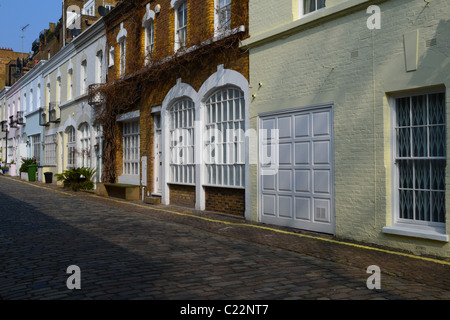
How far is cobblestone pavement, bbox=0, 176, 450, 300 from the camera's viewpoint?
539 centimetres

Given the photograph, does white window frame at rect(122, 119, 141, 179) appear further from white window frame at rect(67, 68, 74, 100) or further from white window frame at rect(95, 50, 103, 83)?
white window frame at rect(67, 68, 74, 100)

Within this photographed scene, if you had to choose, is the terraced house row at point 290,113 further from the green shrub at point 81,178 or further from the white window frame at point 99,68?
the green shrub at point 81,178

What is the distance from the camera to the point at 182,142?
14.6 meters

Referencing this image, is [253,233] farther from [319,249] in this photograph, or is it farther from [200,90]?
[200,90]

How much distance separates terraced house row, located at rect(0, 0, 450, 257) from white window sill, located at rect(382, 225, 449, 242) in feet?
0.11

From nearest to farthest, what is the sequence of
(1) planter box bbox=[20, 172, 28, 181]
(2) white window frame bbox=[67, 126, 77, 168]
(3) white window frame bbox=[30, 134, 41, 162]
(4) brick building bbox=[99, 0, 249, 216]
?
(4) brick building bbox=[99, 0, 249, 216]
(2) white window frame bbox=[67, 126, 77, 168]
(1) planter box bbox=[20, 172, 28, 181]
(3) white window frame bbox=[30, 134, 41, 162]

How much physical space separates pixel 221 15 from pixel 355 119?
5810 millimetres

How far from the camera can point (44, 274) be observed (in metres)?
6.21

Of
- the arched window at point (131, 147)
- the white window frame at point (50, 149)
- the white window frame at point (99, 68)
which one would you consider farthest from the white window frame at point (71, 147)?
the arched window at point (131, 147)

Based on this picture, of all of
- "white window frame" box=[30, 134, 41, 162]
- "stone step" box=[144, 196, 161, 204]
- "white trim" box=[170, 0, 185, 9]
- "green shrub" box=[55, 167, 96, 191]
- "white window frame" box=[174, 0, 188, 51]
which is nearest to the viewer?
"white window frame" box=[174, 0, 188, 51]

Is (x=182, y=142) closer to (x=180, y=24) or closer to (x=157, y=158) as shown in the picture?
(x=157, y=158)

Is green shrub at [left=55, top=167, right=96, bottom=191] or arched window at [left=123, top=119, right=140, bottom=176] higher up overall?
arched window at [left=123, top=119, right=140, bottom=176]

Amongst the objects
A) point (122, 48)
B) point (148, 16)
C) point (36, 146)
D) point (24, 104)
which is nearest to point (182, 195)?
point (148, 16)

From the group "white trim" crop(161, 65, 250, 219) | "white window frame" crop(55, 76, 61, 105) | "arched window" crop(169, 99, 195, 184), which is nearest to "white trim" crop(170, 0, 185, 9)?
"white trim" crop(161, 65, 250, 219)
